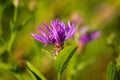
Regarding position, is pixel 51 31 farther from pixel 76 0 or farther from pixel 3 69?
pixel 76 0

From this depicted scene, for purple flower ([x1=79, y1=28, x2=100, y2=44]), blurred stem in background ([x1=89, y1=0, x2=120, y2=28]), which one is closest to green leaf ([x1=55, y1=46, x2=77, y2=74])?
purple flower ([x1=79, y1=28, x2=100, y2=44])

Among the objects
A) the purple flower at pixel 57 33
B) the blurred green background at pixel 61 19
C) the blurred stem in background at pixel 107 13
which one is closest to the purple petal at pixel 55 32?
the purple flower at pixel 57 33

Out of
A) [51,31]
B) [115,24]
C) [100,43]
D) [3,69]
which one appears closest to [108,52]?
[100,43]

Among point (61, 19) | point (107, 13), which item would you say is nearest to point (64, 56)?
point (61, 19)

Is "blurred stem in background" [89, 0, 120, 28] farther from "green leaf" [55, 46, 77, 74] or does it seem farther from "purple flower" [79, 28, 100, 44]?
"green leaf" [55, 46, 77, 74]

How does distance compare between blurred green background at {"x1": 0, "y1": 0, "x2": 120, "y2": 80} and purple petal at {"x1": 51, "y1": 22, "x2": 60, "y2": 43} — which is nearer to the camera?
purple petal at {"x1": 51, "y1": 22, "x2": 60, "y2": 43}
